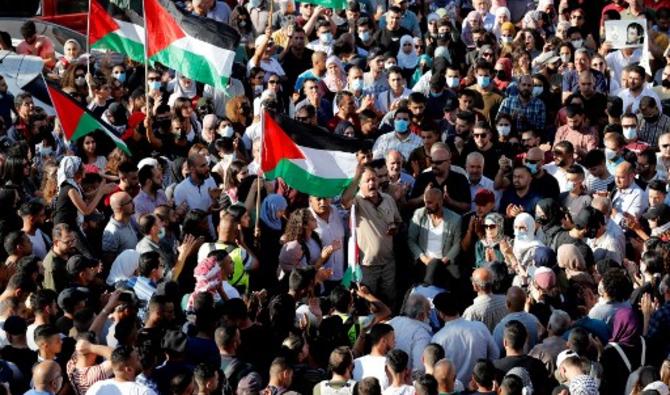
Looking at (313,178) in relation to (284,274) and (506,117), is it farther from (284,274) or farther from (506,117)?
(506,117)

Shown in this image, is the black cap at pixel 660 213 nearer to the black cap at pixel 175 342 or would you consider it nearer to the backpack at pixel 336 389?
the backpack at pixel 336 389

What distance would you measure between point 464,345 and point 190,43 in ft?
19.9

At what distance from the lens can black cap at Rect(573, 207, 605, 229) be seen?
16875 mm

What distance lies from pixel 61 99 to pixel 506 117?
4.78 metres

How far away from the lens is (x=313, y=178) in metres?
16.9

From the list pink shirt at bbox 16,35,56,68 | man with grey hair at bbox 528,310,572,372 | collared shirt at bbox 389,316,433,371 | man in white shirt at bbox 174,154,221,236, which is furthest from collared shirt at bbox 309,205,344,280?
pink shirt at bbox 16,35,56,68

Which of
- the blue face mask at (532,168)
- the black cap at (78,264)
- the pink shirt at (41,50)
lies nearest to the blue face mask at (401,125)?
the blue face mask at (532,168)

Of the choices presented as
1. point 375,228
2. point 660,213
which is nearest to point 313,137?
point 375,228

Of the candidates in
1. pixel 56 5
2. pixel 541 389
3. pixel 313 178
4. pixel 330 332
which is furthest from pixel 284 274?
pixel 56 5

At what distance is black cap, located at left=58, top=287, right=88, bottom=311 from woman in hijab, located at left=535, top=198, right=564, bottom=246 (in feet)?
15.3

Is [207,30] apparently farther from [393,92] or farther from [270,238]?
[393,92]

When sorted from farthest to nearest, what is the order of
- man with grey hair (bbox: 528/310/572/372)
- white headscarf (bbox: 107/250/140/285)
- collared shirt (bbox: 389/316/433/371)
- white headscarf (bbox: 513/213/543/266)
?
white headscarf (bbox: 513/213/543/266) < white headscarf (bbox: 107/250/140/285) < collared shirt (bbox: 389/316/433/371) < man with grey hair (bbox: 528/310/572/372)

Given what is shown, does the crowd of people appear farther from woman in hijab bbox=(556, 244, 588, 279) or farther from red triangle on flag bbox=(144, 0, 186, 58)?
red triangle on flag bbox=(144, 0, 186, 58)

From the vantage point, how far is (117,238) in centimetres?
1692
